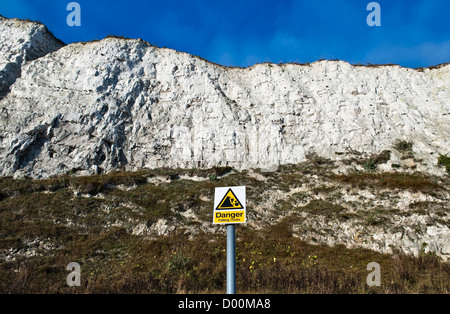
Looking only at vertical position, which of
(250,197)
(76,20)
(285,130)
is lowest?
(250,197)

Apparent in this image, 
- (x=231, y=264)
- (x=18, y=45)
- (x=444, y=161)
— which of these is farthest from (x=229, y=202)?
(x=18, y=45)

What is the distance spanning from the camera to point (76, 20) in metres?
22.7

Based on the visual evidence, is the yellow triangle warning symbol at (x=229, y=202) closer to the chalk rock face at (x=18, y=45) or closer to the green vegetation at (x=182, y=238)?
the green vegetation at (x=182, y=238)

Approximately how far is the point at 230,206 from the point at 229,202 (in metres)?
0.09

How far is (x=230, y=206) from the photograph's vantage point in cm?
557

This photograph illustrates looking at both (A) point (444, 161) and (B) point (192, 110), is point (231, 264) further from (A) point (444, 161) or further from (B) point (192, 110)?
(B) point (192, 110)

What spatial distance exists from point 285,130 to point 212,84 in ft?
31.5

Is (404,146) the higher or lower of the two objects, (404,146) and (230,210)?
the higher

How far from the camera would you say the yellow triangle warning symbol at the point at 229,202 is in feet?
→ 18.1

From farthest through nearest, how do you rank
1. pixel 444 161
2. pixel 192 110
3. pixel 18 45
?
pixel 18 45
pixel 192 110
pixel 444 161

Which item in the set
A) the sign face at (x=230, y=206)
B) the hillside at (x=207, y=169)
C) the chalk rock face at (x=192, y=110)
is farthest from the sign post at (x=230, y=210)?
the chalk rock face at (x=192, y=110)
